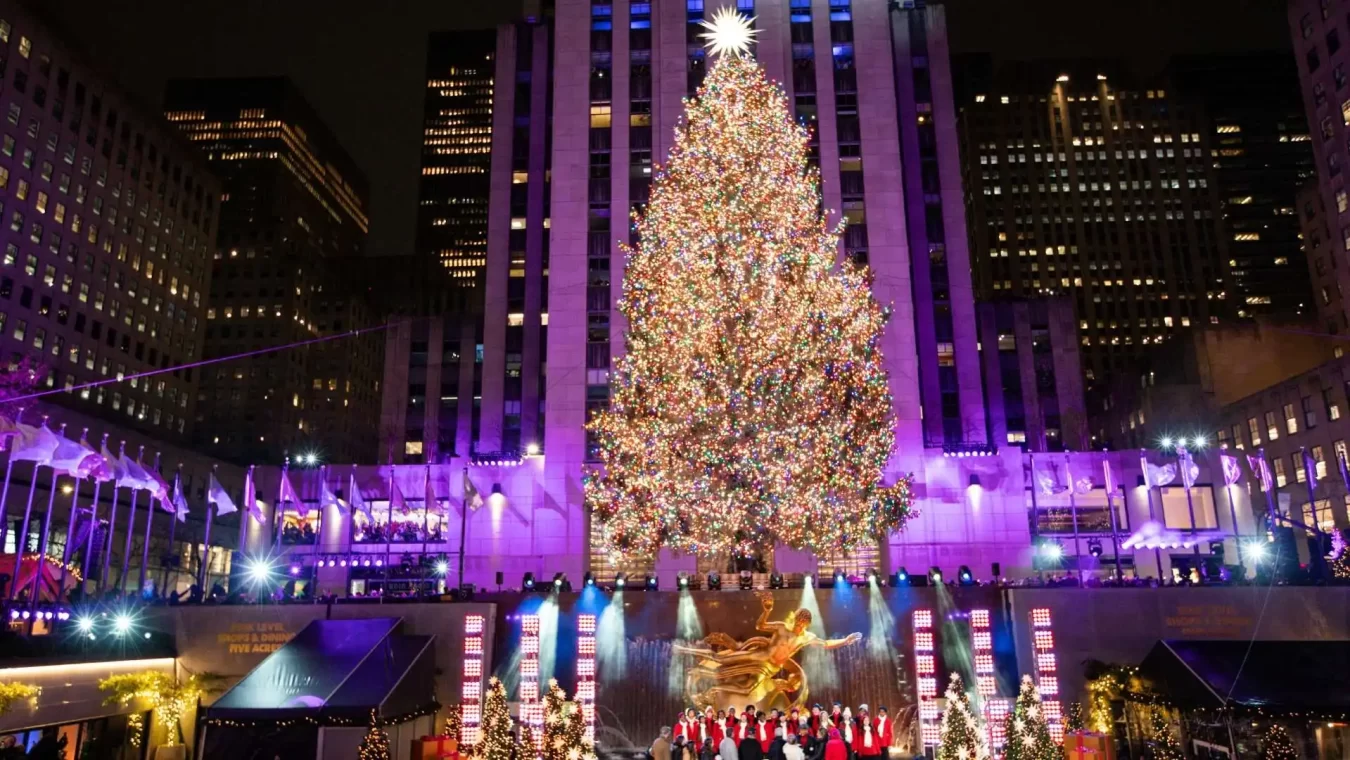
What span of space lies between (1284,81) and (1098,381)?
7490 cm

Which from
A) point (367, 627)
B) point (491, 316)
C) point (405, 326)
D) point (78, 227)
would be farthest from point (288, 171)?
point (367, 627)

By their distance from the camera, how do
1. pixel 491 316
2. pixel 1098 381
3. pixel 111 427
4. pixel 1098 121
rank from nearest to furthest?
pixel 491 316 < pixel 111 427 < pixel 1098 381 < pixel 1098 121

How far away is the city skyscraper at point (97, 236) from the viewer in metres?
81.8

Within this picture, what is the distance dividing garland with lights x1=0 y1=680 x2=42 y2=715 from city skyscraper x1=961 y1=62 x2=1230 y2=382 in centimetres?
12704

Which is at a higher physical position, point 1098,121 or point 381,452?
point 1098,121

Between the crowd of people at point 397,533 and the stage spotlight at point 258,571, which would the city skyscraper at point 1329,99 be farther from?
the stage spotlight at point 258,571

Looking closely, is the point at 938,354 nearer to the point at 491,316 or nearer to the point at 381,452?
the point at 491,316

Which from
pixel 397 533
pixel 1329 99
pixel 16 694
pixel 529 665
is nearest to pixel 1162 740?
pixel 529 665

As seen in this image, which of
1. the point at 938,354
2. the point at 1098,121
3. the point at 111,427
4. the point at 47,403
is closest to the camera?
the point at 938,354

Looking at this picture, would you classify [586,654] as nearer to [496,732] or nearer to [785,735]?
[496,732]

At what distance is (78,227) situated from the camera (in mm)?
90312

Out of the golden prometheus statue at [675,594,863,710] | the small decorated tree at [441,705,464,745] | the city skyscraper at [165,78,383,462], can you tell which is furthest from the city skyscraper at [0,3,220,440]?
the golden prometheus statue at [675,594,863,710]

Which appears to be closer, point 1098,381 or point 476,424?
point 476,424

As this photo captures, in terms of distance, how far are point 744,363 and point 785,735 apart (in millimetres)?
14063
